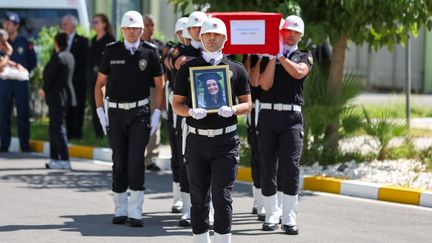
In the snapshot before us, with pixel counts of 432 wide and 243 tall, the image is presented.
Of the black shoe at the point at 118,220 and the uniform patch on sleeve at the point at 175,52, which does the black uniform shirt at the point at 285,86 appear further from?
the black shoe at the point at 118,220

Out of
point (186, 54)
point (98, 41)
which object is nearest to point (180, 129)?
point (186, 54)

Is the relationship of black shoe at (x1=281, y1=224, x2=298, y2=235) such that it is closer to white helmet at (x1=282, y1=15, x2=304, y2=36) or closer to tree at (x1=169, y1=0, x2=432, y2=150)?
white helmet at (x1=282, y1=15, x2=304, y2=36)

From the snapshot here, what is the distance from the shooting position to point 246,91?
25.1ft

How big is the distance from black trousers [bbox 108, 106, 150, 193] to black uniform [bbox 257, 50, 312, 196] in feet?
3.53

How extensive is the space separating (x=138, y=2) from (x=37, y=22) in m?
1.95

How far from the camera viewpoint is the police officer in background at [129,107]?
9.20 meters

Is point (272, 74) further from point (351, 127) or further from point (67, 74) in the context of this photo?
point (67, 74)

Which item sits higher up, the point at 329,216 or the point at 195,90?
the point at 195,90

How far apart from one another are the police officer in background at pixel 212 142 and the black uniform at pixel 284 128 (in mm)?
1384

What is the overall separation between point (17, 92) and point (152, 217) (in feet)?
19.1

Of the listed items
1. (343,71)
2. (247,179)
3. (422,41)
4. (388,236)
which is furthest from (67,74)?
(422,41)

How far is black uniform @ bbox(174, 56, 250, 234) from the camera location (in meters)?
7.44

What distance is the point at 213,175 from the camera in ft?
24.6

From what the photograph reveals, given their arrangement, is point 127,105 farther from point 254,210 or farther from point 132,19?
point 254,210
